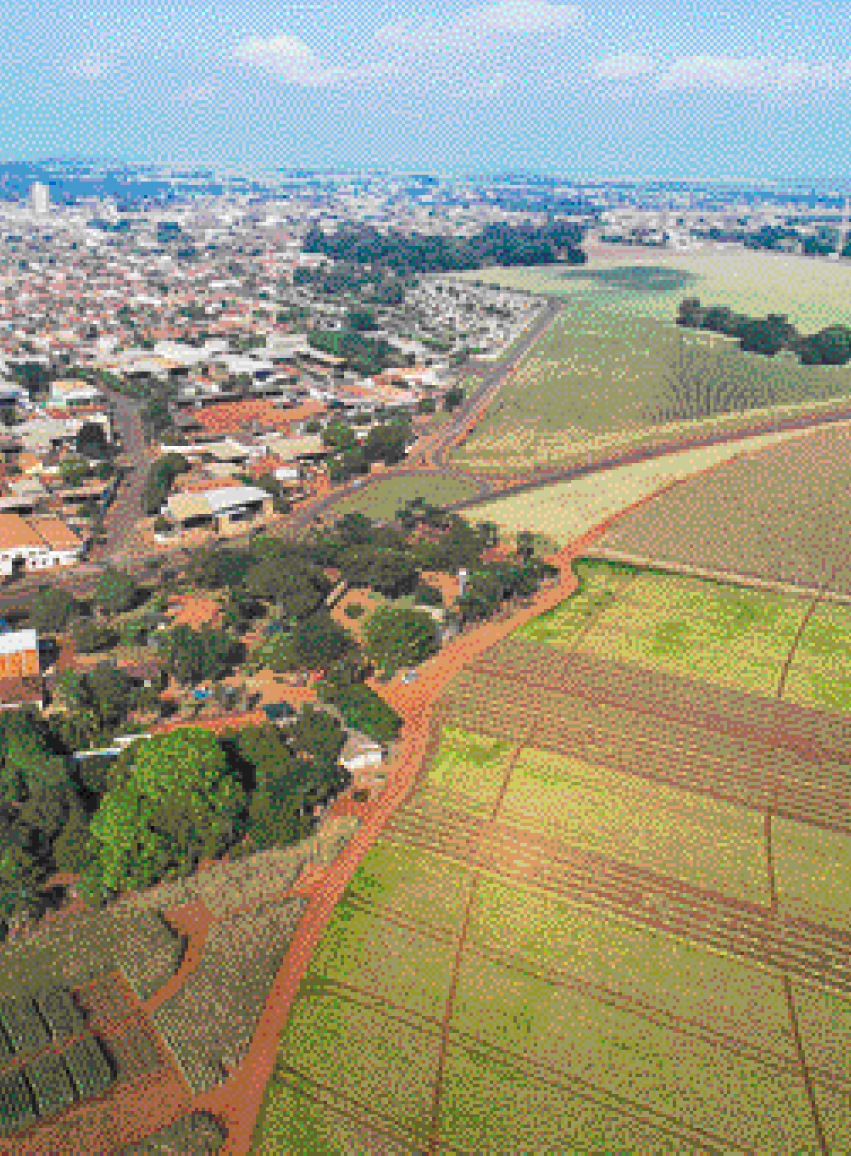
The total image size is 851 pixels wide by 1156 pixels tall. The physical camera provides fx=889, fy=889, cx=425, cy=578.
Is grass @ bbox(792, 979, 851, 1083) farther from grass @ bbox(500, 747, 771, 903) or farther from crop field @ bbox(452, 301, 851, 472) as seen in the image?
crop field @ bbox(452, 301, 851, 472)

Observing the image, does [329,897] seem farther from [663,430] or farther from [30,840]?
[663,430]

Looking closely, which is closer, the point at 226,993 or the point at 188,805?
the point at 226,993

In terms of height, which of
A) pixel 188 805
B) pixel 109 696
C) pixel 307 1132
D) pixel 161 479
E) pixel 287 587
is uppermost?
pixel 161 479

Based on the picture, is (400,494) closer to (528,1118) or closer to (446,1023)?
(446,1023)

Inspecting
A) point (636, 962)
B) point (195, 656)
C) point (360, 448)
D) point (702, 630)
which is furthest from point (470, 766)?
point (360, 448)

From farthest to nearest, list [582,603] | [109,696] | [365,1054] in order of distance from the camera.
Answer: [582,603], [109,696], [365,1054]

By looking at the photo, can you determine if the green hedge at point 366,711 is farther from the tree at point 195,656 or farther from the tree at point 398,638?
the tree at point 195,656

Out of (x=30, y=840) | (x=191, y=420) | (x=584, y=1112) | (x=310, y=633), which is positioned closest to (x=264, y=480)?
(x=191, y=420)
